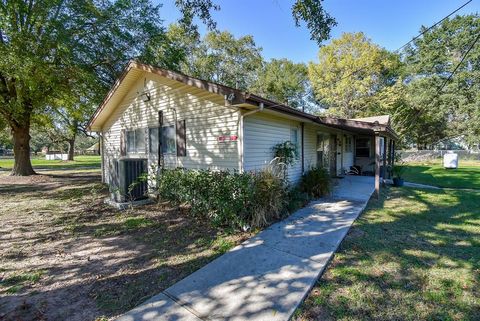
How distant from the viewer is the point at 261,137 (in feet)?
21.8

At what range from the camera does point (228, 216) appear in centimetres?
516

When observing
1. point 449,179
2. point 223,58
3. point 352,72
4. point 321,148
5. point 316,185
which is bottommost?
point 449,179

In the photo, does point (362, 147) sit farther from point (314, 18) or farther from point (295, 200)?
point (314, 18)

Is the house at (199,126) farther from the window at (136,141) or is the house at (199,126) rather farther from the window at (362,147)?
the window at (362,147)

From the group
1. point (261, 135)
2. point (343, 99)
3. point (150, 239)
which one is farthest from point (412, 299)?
point (343, 99)

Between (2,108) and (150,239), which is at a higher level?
(2,108)

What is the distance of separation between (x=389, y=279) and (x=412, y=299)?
404mm

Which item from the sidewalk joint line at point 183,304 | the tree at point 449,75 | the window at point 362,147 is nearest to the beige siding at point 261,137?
the sidewalk joint line at point 183,304

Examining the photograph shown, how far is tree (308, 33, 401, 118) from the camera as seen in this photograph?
74.3 ft

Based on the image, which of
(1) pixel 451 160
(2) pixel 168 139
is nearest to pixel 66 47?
(2) pixel 168 139

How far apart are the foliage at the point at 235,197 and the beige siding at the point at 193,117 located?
776 millimetres

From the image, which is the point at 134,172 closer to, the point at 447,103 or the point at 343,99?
the point at 343,99

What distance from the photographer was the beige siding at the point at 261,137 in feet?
20.2

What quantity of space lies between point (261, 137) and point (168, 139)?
3225 mm
